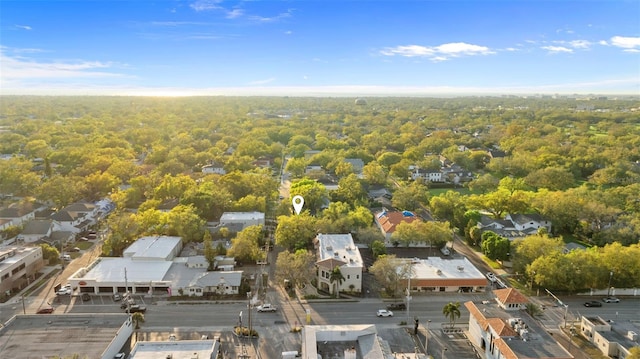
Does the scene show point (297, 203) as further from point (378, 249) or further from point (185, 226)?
point (378, 249)

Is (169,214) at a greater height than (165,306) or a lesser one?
greater

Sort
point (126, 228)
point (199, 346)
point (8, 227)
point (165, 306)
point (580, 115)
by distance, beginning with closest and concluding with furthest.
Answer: point (199, 346), point (165, 306), point (126, 228), point (8, 227), point (580, 115)

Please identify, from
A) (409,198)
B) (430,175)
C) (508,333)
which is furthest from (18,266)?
(430,175)

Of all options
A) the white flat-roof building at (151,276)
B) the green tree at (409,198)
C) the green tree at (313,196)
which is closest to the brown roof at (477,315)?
the white flat-roof building at (151,276)

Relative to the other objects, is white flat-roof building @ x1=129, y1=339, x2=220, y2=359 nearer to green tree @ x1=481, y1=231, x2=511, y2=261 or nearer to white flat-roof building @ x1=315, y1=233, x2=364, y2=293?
white flat-roof building @ x1=315, y1=233, x2=364, y2=293

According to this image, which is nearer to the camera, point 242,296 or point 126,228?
point 242,296

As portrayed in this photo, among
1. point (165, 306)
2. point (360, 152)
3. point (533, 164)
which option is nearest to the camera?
point (165, 306)

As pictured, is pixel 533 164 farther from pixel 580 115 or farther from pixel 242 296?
pixel 580 115

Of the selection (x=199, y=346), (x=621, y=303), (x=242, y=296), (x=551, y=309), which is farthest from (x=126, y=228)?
(x=621, y=303)

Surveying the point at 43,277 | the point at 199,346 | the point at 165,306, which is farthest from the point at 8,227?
the point at 199,346
